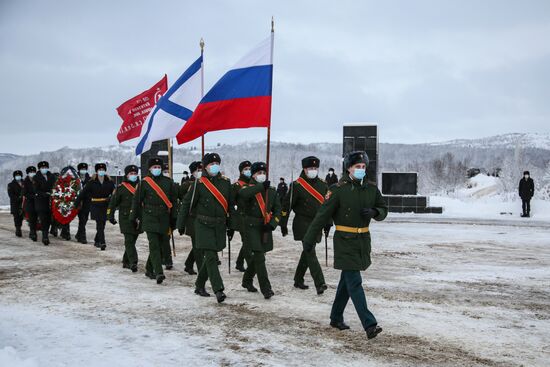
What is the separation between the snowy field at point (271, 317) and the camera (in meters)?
5.14

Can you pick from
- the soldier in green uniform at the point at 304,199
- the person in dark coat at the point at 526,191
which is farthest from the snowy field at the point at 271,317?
the person in dark coat at the point at 526,191

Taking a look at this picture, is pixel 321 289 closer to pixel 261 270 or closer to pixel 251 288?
pixel 261 270

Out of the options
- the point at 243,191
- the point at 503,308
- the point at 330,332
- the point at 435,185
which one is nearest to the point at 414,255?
the point at 503,308

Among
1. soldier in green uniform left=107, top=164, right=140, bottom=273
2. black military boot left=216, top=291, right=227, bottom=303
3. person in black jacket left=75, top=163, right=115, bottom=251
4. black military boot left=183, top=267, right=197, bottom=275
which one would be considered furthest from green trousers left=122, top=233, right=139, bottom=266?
person in black jacket left=75, top=163, right=115, bottom=251

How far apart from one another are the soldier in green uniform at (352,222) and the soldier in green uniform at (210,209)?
6.06 feet

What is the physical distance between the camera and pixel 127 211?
33.6 ft

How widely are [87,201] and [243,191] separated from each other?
301 inches

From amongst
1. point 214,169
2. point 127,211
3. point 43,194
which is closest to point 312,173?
point 214,169

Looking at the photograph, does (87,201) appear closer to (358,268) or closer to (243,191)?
(243,191)

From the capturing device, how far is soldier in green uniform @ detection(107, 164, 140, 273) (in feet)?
32.2

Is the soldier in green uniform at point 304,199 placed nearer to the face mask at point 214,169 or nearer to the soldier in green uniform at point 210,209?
the soldier in green uniform at point 210,209

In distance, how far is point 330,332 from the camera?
5.93 m

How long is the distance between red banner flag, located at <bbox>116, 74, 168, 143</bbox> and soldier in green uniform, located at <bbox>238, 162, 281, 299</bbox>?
5516 mm

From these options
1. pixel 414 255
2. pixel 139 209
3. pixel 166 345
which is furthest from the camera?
pixel 414 255
